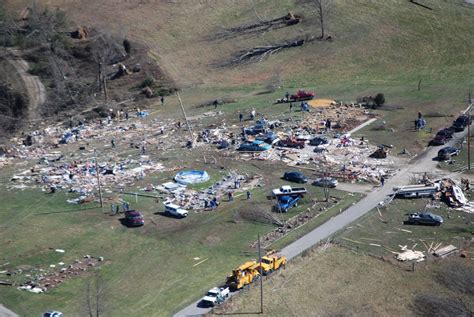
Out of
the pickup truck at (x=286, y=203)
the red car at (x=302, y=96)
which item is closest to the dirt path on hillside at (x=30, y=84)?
the red car at (x=302, y=96)

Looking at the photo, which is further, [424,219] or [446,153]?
[446,153]

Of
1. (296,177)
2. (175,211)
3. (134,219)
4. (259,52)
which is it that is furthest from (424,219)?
(259,52)

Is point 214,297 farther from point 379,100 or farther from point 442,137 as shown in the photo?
point 379,100

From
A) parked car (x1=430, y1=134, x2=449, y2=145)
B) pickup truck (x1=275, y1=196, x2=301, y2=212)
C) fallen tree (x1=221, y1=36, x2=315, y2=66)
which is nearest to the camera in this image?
pickup truck (x1=275, y1=196, x2=301, y2=212)

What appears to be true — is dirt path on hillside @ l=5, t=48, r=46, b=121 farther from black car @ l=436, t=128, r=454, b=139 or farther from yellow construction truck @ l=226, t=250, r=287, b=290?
yellow construction truck @ l=226, t=250, r=287, b=290

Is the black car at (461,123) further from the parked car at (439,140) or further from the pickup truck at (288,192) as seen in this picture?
the pickup truck at (288,192)

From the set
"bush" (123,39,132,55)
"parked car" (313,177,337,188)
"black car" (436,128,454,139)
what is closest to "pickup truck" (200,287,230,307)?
"parked car" (313,177,337,188)
